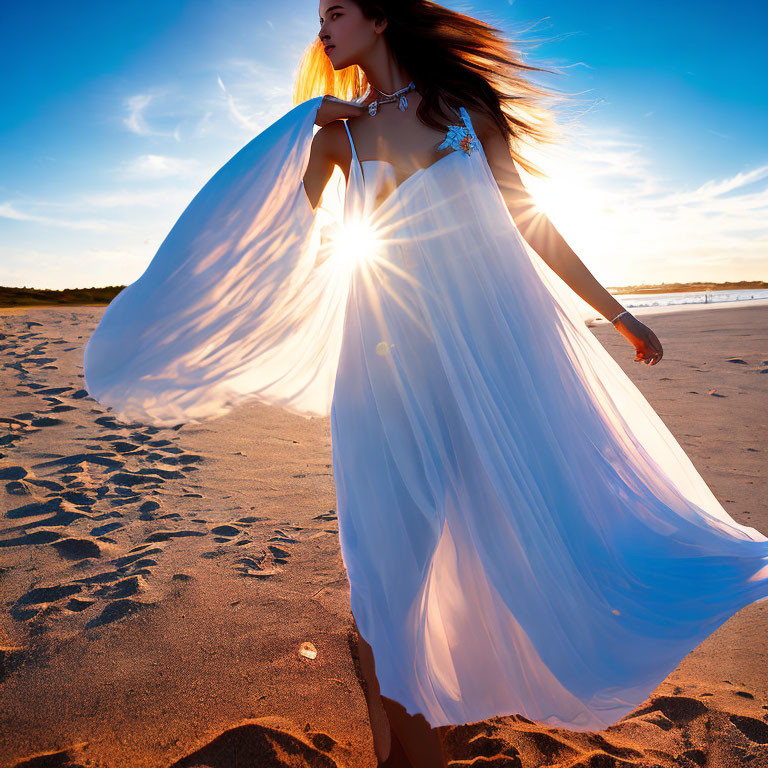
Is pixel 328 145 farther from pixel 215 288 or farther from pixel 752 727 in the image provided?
pixel 752 727

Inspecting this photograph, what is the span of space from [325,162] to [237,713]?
1863mm

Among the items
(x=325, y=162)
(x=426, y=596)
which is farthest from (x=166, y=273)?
(x=426, y=596)

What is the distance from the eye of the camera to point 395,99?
5.90 ft

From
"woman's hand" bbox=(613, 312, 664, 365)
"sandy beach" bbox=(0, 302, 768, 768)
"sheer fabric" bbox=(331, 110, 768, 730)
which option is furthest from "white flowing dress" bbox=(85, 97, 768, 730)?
"sandy beach" bbox=(0, 302, 768, 768)

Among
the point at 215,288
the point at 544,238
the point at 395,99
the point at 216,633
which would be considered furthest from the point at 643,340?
the point at 216,633

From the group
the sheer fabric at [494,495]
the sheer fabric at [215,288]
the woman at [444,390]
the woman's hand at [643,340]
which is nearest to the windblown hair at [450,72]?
the woman at [444,390]

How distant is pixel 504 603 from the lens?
1.45 meters

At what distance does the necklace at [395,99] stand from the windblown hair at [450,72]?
0.04 m

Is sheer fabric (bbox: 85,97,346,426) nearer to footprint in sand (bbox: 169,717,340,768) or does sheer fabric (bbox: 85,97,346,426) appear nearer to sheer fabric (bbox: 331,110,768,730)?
sheer fabric (bbox: 331,110,768,730)

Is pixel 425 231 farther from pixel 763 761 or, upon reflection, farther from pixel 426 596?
pixel 763 761

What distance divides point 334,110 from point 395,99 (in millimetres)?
211

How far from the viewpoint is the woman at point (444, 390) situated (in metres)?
1.43

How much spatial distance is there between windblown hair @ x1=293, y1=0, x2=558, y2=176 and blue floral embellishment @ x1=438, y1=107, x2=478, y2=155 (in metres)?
0.04

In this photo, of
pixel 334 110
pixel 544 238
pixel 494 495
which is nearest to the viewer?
pixel 494 495
